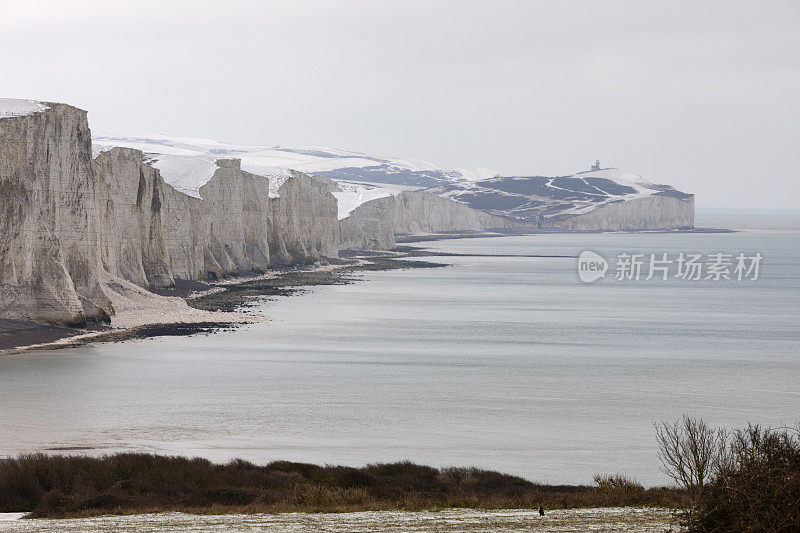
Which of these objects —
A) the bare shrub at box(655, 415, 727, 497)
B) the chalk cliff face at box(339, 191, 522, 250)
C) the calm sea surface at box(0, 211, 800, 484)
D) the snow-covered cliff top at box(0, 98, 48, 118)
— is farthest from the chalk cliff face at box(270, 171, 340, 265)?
the bare shrub at box(655, 415, 727, 497)

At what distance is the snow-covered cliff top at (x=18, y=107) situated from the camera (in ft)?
115

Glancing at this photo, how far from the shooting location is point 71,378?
92.6ft

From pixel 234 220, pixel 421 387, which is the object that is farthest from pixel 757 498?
pixel 234 220

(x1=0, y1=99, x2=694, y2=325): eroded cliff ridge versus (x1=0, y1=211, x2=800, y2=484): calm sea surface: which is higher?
(x1=0, y1=99, x2=694, y2=325): eroded cliff ridge

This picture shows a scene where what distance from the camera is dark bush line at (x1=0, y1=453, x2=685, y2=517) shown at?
14586 mm

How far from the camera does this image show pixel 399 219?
153875 mm

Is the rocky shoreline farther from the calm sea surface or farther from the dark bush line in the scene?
the dark bush line

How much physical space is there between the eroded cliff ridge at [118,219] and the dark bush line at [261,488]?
19.2 metres

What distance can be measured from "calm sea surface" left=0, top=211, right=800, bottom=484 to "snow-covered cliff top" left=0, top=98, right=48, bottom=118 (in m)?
8.63

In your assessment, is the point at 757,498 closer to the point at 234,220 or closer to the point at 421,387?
the point at 421,387

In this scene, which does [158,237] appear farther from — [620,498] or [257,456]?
[620,498]

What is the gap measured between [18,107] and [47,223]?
13.7 feet

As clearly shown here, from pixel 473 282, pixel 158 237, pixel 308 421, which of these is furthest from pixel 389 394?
pixel 473 282

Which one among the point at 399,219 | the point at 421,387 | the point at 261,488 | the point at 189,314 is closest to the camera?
the point at 261,488
